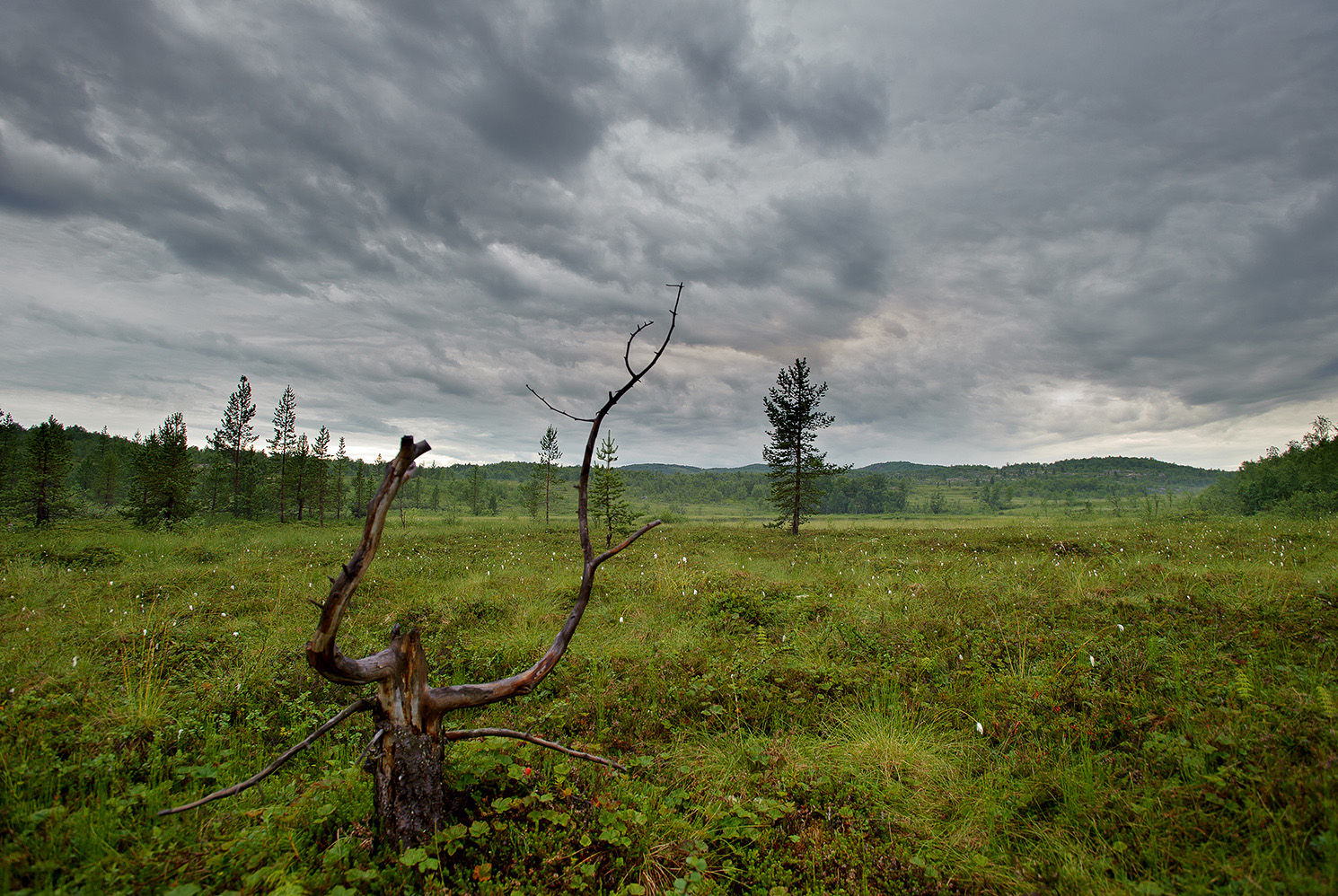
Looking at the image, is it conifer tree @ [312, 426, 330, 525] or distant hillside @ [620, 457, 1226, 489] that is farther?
distant hillside @ [620, 457, 1226, 489]

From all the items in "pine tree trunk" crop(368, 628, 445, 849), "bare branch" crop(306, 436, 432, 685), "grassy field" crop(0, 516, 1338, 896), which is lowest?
"grassy field" crop(0, 516, 1338, 896)

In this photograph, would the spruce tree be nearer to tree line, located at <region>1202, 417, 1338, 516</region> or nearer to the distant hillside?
tree line, located at <region>1202, 417, 1338, 516</region>

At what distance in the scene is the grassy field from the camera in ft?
8.97

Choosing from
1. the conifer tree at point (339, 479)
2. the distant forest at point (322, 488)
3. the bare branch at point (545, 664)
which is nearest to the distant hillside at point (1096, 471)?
the distant forest at point (322, 488)

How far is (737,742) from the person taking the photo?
475 cm

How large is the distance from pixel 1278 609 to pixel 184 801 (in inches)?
484

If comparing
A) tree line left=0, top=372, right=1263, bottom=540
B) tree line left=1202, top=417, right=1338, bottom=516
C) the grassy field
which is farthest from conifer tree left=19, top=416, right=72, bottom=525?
tree line left=1202, top=417, right=1338, bottom=516

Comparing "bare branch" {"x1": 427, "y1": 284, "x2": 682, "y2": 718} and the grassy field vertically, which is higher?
"bare branch" {"x1": 427, "y1": 284, "x2": 682, "y2": 718}

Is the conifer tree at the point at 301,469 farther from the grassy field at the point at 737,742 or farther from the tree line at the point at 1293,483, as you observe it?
the tree line at the point at 1293,483

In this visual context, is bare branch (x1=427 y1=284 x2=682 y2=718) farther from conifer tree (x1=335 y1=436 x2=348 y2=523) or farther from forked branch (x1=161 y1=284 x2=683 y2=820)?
conifer tree (x1=335 y1=436 x2=348 y2=523)

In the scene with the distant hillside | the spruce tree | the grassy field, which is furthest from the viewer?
the distant hillside

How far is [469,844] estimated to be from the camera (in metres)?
3.01

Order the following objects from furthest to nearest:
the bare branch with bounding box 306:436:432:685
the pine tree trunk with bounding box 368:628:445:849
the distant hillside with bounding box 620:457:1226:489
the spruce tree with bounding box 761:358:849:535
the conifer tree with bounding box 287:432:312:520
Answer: the distant hillside with bounding box 620:457:1226:489 → the conifer tree with bounding box 287:432:312:520 → the spruce tree with bounding box 761:358:849:535 → the pine tree trunk with bounding box 368:628:445:849 → the bare branch with bounding box 306:436:432:685

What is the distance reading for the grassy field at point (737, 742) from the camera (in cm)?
273
